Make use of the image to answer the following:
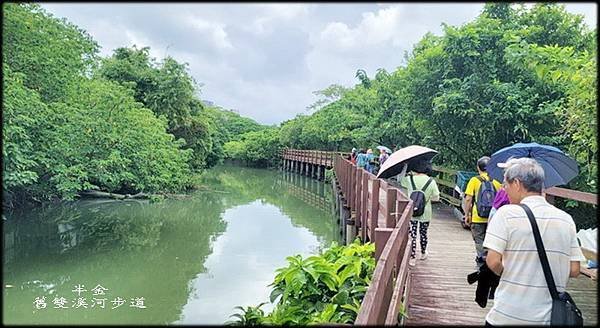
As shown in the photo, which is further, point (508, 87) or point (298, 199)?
point (298, 199)

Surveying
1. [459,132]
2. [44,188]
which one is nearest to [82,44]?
[44,188]

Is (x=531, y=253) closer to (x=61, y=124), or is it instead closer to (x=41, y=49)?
(x=61, y=124)

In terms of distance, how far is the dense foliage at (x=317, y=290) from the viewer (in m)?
4.27

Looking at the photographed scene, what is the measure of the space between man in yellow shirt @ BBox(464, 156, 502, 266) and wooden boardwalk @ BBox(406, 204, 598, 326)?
15.2 inches

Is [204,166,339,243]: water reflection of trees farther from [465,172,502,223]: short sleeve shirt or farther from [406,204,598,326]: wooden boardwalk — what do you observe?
[465,172,502,223]: short sleeve shirt

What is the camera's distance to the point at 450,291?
4.48 m

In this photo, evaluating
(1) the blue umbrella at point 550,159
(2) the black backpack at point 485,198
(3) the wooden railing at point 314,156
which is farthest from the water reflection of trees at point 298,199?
(1) the blue umbrella at point 550,159

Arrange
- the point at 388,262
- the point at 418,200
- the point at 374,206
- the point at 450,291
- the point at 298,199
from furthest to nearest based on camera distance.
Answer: the point at 298,199 < the point at 374,206 < the point at 418,200 < the point at 450,291 < the point at 388,262

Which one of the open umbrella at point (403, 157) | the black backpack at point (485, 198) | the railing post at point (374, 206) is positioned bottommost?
the railing post at point (374, 206)

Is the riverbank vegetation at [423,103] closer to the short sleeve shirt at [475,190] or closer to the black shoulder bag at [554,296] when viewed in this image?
the short sleeve shirt at [475,190]

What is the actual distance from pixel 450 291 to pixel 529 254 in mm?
2427

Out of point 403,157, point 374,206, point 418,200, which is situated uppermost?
point 403,157

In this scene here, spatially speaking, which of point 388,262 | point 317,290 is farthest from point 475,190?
point 388,262

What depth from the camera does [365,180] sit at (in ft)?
27.0
